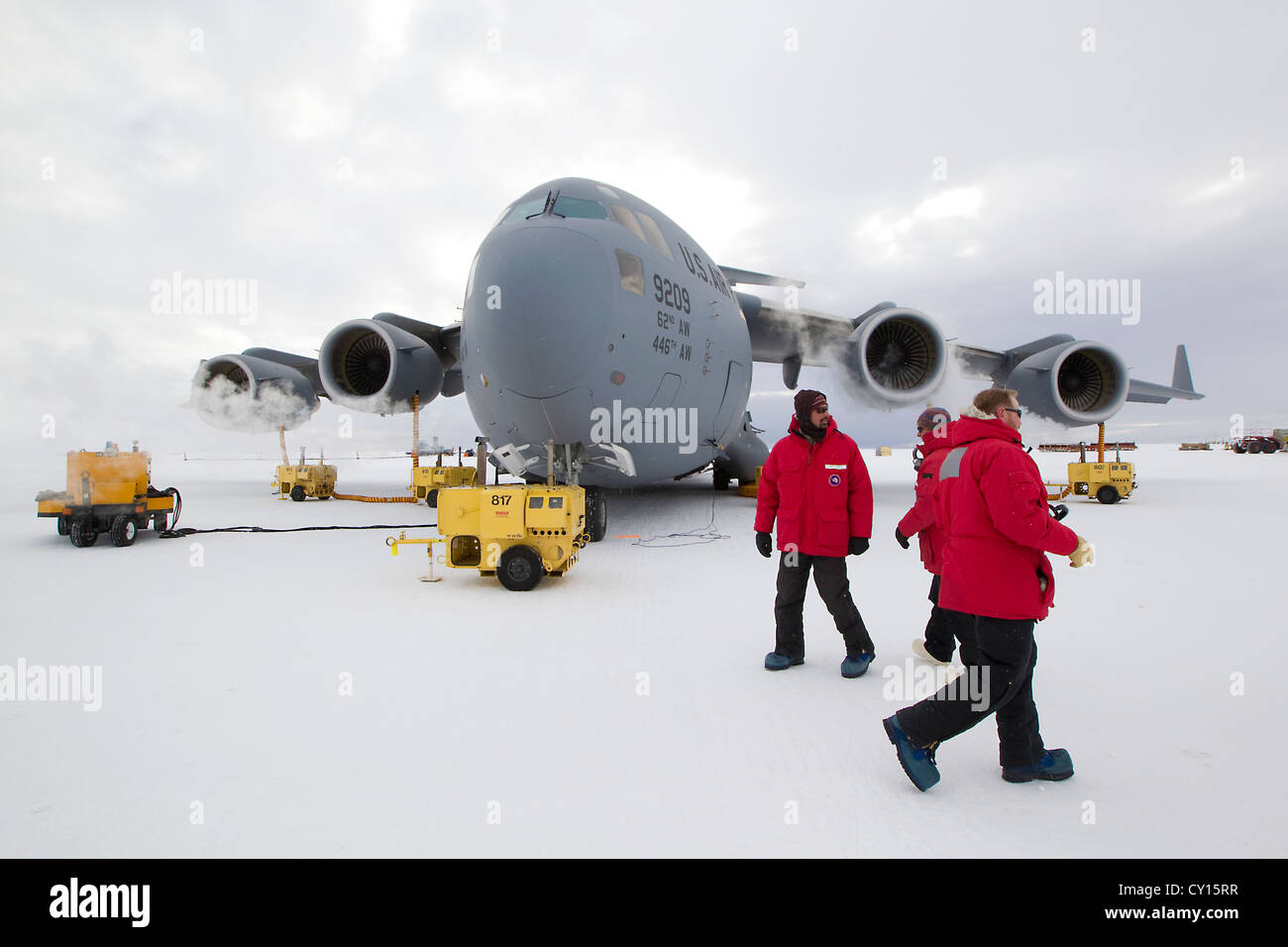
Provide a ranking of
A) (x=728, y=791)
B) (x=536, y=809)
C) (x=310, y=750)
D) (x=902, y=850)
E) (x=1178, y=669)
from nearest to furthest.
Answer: (x=902, y=850)
(x=536, y=809)
(x=728, y=791)
(x=310, y=750)
(x=1178, y=669)

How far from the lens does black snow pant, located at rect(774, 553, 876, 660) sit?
3.76 m

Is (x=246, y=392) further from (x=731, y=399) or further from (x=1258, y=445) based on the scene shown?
(x=1258, y=445)

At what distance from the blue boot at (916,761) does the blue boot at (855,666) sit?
4.01 ft

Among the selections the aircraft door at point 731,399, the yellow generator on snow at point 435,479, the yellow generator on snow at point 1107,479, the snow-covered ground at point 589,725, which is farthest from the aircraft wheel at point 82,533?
the yellow generator on snow at point 1107,479

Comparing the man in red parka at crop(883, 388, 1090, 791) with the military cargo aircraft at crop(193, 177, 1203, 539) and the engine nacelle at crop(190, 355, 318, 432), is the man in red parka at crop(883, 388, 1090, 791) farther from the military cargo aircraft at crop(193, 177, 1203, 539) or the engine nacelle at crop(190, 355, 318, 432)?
the engine nacelle at crop(190, 355, 318, 432)

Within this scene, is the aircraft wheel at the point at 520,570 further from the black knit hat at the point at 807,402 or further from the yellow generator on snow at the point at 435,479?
the yellow generator on snow at the point at 435,479

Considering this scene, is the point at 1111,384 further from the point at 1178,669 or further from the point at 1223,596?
the point at 1178,669

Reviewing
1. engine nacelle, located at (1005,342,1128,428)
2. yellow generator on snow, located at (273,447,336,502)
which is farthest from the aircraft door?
yellow generator on snow, located at (273,447,336,502)

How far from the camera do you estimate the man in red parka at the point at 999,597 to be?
2.39 meters

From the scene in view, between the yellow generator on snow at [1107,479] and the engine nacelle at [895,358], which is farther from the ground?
the engine nacelle at [895,358]

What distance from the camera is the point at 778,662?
375 cm

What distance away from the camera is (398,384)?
1208 cm
